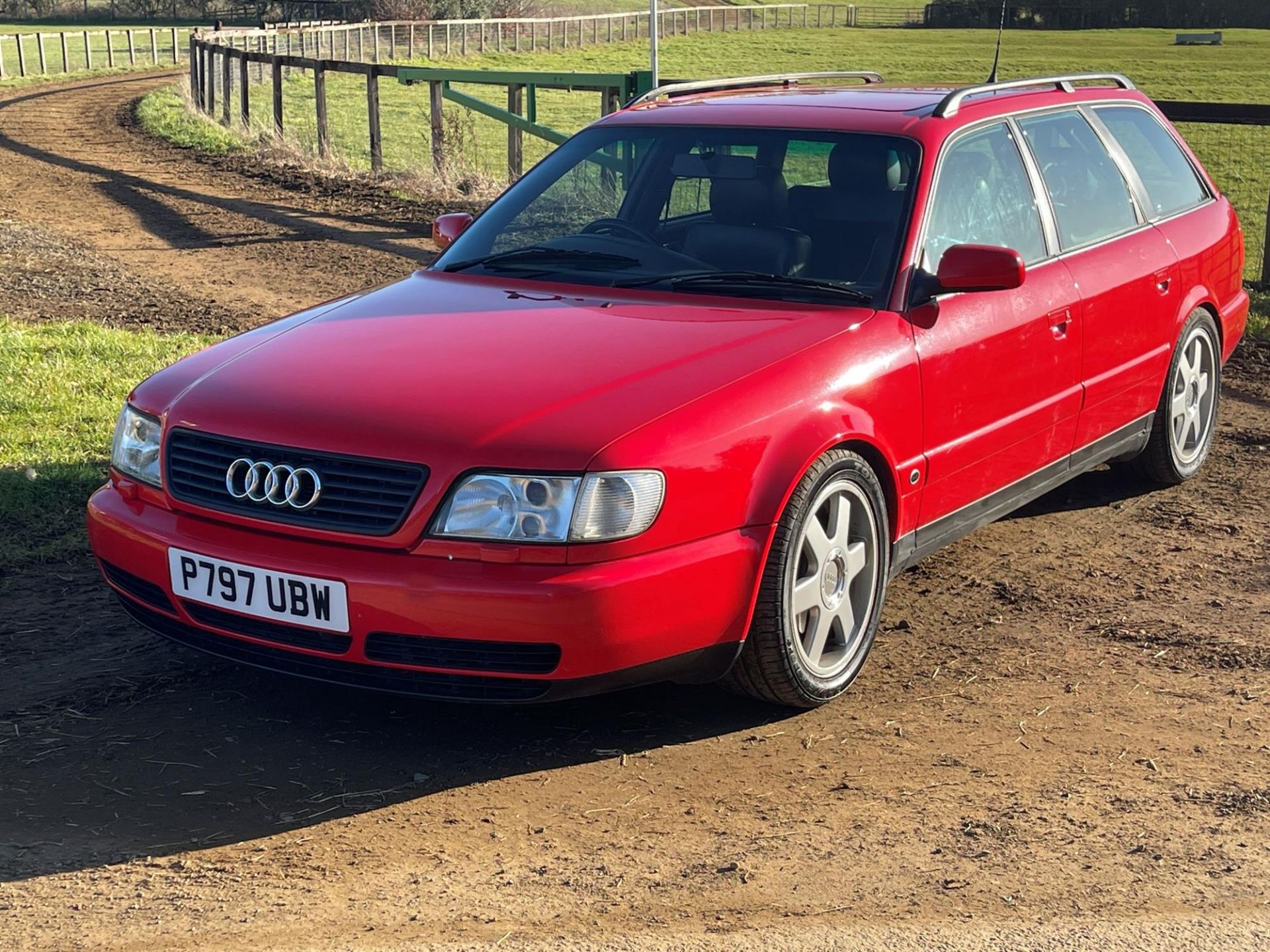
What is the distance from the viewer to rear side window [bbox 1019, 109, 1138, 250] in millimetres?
5723

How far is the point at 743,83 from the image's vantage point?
21.8ft

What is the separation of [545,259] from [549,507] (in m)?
1.68

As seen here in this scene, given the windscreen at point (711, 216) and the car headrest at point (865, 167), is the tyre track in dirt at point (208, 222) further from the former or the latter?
the car headrest at point (865, 167)

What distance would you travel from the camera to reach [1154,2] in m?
61.0

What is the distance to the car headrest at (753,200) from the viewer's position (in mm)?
5117

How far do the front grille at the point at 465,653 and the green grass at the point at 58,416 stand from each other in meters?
2.43

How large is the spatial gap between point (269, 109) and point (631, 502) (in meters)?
27.9

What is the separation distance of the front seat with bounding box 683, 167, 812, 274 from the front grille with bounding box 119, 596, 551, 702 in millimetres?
1698

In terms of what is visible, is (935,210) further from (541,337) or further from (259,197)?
(259,197)

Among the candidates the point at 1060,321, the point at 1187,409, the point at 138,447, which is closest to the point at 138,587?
the point at 138,447

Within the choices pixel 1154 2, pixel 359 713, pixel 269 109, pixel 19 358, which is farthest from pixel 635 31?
pixel 359 713

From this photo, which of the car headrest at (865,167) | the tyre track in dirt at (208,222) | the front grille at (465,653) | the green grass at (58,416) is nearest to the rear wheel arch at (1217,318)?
the car headrest at (865,167)

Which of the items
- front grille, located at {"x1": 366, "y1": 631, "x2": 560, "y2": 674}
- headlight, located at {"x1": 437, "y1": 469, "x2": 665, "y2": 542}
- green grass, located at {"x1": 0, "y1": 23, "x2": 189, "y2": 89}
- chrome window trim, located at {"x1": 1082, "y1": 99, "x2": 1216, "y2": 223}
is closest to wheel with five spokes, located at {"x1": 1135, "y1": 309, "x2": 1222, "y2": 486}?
chrome window trim, located at {"x1": 1082, "y1": 99, "x2": 1216, "y2": 223}

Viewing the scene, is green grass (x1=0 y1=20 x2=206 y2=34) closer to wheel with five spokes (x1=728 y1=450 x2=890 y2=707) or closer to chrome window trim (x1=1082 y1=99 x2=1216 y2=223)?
chrome window trim (x1=1082 y1=99 x2=1216 y2=223)
